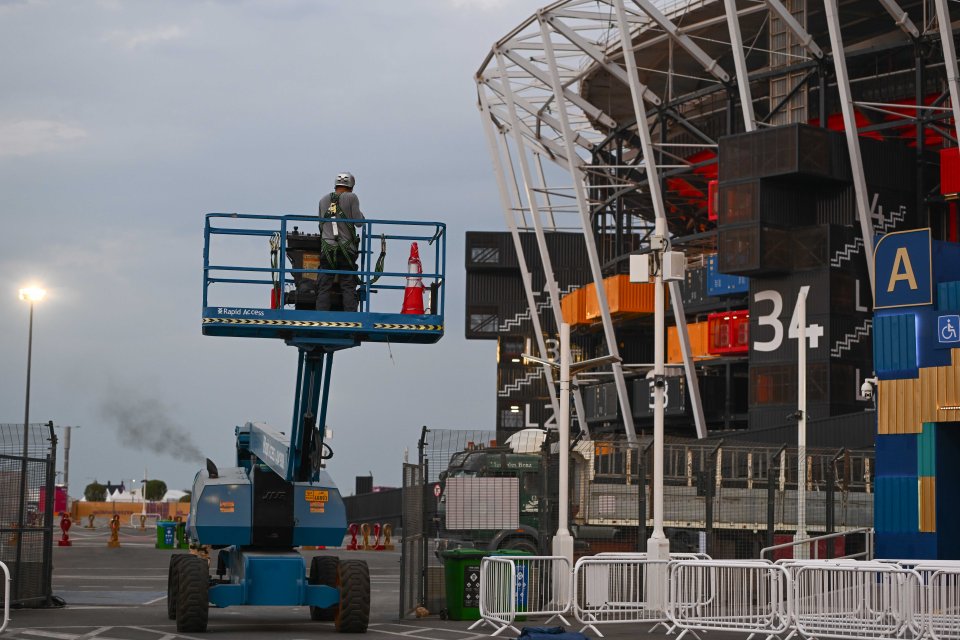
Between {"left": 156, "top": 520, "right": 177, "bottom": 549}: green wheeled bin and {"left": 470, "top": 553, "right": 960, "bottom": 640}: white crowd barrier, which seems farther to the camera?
{"left": 156, "top": 520, "right": 177, "bottom": 549}: green wheeled bin

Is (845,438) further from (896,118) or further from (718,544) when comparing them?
(718,544)

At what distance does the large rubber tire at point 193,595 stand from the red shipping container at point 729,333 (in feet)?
151

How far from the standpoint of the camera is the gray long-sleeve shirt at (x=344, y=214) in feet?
62.5

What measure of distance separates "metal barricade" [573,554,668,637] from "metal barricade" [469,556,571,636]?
41 centimetres

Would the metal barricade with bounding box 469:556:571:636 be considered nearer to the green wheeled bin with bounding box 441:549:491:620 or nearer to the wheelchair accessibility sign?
the green wheeled bin with bounding box 441:549:491:620

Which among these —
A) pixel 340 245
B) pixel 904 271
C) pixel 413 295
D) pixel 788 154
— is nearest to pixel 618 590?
pixel 413 295

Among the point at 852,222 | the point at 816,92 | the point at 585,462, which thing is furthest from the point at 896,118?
the point at 585,462

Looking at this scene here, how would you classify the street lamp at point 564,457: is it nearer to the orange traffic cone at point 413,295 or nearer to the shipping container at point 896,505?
the orange traffic cone at point 413,295

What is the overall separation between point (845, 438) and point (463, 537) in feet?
86.7

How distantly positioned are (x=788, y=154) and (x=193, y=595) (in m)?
39.0

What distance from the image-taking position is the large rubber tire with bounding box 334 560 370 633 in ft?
61.7

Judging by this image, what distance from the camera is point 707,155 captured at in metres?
77.1

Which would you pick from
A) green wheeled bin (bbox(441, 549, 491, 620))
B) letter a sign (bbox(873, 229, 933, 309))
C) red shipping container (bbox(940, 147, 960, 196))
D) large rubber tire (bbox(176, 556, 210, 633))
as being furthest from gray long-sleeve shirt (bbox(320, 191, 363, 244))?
red shipping container (bbox(940, 147, 960, 196))

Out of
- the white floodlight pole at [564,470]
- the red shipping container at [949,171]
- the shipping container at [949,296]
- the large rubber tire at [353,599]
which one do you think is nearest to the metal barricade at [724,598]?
the white floodlight pole at [564,470]
